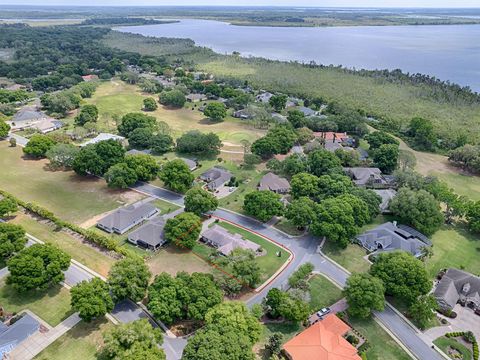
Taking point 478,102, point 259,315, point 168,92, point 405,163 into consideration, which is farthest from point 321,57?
point 259,315

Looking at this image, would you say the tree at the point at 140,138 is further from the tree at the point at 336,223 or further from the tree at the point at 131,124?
the tree at the point at 336,223

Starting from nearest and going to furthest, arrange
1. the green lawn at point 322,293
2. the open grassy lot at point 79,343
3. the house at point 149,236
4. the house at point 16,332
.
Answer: the house at point 16,332 < the open grassy lot at point 79,343 < the green lawn at point 322,293 < the house at point 149,236

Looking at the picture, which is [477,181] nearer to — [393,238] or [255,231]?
[393,238]

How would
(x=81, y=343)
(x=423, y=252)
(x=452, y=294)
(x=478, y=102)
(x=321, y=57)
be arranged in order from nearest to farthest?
(x=81, y=343) < (x=452, y=294) < (x=423, y=252) < (x=478, y=102) < (x=321, y=57)

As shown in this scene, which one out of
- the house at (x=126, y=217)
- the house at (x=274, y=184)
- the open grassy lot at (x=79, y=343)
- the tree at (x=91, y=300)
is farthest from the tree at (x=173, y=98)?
the open grassy lot at (x=79, y=343)

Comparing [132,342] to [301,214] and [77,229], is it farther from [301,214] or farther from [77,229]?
[301,214]

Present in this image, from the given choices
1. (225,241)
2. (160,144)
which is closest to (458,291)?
(225,241)
